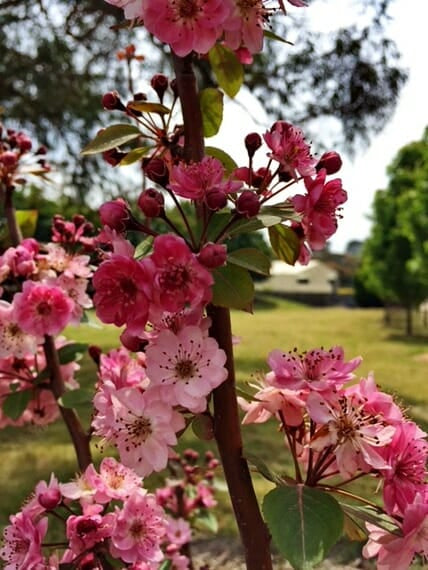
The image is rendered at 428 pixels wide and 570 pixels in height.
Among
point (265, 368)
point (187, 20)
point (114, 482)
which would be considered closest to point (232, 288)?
point (187, 20)

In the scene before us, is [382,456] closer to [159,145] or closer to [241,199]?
[241,199]

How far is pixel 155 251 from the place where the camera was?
1.76 feet

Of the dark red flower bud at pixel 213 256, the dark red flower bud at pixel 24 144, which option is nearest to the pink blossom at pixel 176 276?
the dark red flower bud at pixel 213 256

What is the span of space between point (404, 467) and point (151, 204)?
33 centimetres

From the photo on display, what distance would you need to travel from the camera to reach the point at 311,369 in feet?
2.07

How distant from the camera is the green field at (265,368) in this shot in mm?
3217

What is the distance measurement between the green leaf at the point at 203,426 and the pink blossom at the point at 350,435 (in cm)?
10

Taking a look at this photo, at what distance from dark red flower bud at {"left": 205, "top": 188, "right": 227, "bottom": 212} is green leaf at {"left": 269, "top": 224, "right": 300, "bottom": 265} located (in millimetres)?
142

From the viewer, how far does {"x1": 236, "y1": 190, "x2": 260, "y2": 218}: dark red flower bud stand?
0.56 meters

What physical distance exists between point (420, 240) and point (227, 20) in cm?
830

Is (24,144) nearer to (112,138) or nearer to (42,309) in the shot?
(42,309)

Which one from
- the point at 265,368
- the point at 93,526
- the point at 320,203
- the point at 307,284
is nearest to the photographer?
the point at 320,203

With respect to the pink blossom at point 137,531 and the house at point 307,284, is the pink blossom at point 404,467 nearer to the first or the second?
the pink blossom at point 137,531

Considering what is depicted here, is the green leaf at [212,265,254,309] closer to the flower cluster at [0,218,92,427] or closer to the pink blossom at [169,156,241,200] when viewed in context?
the pink blossom at [169,156,241,200]
